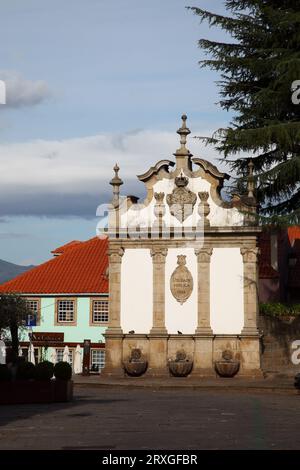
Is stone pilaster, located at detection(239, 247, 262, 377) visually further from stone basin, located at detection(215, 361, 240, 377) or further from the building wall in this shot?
stone basin, located at detection(215, 361, 240, 377)

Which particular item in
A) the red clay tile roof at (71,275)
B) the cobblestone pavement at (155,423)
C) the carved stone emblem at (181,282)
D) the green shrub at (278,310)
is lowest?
the cobblestone pavement at (155,423)

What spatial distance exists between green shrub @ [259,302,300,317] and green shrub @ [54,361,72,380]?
53.1ft

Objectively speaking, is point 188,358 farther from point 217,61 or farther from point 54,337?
point 54,337

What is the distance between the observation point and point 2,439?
16281 millimetres

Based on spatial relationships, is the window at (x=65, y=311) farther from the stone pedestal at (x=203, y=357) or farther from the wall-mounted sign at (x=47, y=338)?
the stone pedestal at (x=203, y=357)

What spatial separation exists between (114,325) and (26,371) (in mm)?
14316

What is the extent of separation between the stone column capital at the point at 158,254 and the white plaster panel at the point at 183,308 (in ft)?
1.50

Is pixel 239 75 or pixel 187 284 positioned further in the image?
pixel 187 284

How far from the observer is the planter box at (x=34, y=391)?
25.1m

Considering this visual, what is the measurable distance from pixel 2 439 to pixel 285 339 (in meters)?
25.4

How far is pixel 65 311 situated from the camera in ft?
182

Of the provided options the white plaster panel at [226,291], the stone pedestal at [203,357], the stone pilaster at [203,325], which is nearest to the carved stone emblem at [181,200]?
the stone pilaster at [203,325]
